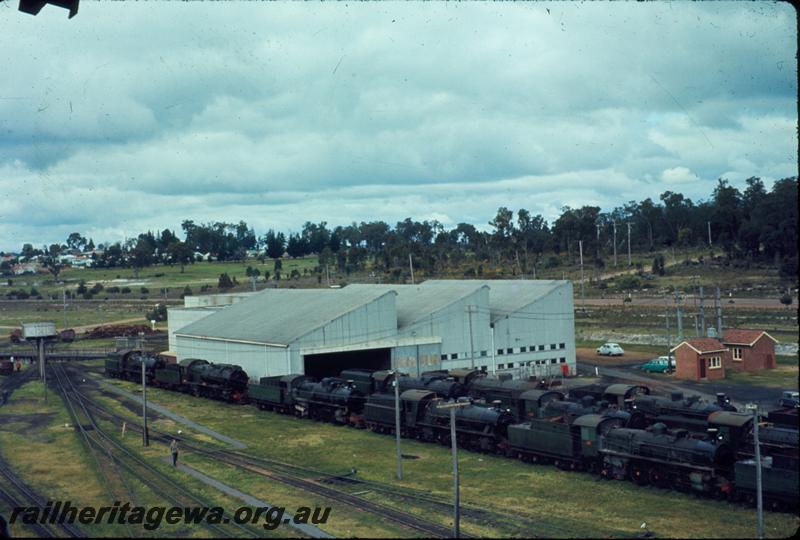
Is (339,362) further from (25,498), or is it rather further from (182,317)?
(25,498)

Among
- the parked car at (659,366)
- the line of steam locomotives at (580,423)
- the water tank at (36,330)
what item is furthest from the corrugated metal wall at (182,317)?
the parked car at (659,366)

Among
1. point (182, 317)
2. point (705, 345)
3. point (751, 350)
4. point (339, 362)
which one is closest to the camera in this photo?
point (705, 345)

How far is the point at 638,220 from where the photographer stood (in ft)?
566

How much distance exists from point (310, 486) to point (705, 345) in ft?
143

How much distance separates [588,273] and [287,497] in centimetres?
11565

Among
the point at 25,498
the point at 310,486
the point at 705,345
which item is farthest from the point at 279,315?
the point at 25,498

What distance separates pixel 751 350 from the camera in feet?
214

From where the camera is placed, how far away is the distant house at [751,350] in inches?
2562

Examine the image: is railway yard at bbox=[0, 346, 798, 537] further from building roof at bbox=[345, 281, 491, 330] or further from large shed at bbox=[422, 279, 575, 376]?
large shed at bbox=[422, 279, 575, 376]

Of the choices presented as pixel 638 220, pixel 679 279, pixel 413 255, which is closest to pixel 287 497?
pixel 679 279

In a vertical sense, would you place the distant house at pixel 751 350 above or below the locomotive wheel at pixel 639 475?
above

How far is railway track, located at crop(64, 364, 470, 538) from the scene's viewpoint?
27859 millimetres

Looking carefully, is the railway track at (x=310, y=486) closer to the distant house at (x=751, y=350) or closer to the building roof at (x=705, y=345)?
the building roof at (x=705, y=345)

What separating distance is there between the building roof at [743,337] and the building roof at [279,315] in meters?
31.2
